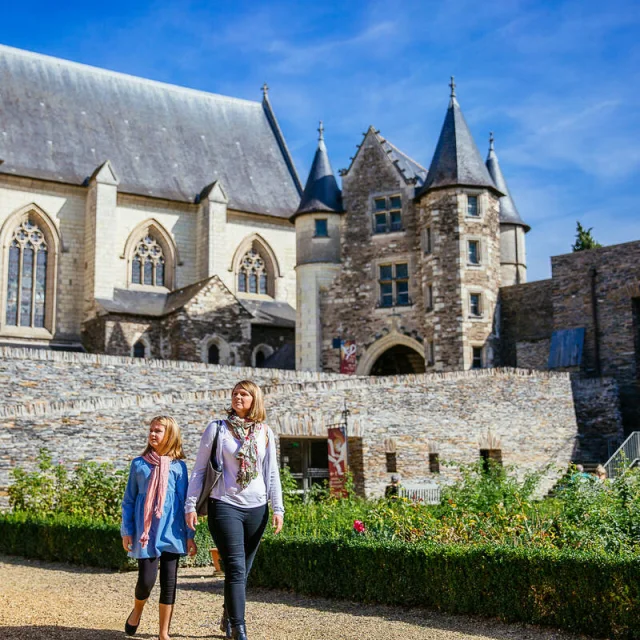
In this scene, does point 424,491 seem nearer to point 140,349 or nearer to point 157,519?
point 157,519

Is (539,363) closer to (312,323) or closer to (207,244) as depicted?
(312,323)

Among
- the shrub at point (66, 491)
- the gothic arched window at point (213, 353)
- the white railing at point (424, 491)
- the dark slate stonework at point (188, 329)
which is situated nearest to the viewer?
the shrub at point (66, 491)

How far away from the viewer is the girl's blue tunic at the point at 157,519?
6242mm

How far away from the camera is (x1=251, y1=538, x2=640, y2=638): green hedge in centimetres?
649

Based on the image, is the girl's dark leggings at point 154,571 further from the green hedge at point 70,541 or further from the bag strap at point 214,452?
the green hedge at point 70,541

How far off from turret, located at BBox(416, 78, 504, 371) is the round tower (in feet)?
9.62

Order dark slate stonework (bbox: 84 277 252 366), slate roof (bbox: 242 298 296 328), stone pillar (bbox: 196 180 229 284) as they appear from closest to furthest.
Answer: dark slate stonework (bbox: 84 277 252 366) → slate roof (bbox: 242 298 296 328) → stone pillar (bbox: 196 180 229 284)

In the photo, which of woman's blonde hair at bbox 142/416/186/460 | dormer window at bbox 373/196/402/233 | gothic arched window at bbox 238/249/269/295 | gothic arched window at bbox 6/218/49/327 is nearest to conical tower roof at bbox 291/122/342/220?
dormer window at bbox 373/196/402/233

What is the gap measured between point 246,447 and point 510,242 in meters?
27.4

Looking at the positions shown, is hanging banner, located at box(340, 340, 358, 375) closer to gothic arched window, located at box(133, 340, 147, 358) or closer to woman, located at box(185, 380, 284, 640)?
gothic arched window, located at box(133, 340, 147, 358)

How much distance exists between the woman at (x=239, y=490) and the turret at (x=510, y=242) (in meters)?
26.9

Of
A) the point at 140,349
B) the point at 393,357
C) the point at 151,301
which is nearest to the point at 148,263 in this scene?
the point at 151,301

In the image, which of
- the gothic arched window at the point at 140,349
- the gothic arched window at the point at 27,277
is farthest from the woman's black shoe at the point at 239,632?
the gothic arched window at the point at 27,277

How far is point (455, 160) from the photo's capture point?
90.3ft
